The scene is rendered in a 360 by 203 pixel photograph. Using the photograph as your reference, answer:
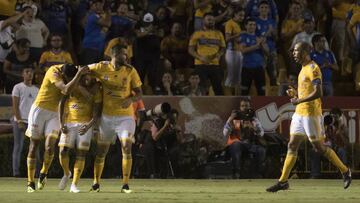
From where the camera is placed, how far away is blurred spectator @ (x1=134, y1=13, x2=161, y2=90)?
997 inches

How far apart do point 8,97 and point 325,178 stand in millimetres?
7657

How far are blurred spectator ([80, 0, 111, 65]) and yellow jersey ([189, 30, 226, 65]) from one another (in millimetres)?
2140

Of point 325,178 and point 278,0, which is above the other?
point 278,0

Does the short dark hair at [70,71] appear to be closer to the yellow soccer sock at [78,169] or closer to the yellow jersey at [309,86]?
the yellow soccer sock at [78,169]

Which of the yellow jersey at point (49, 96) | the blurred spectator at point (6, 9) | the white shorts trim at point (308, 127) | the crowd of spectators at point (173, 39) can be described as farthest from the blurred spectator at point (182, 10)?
the white shorts trim at point (308, 127)

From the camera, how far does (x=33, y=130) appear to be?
18688 mm

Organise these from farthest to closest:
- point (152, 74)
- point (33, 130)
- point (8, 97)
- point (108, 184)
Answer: point (152, 74) → point (8, 97) → point (108, 184) → point (33, 130)

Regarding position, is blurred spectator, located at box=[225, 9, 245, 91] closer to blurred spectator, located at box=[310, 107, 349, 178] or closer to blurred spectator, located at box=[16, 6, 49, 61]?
blurred spectator, located at box=[310, 107, 349, 178]

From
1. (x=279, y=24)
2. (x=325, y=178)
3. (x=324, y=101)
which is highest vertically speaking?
(x=279, y=24)

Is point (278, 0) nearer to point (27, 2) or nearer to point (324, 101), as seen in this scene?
point (324, 101)

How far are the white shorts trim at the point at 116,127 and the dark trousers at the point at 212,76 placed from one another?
7229mm

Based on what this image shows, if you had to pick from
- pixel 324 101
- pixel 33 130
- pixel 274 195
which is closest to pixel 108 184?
pixel 33 130

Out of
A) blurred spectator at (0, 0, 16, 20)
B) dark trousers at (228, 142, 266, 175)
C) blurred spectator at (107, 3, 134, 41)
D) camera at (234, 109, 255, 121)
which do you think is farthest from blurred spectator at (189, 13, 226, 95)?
blurred spectator at (0, 0, 16, 20)

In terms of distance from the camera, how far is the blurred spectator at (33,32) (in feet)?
80.5
